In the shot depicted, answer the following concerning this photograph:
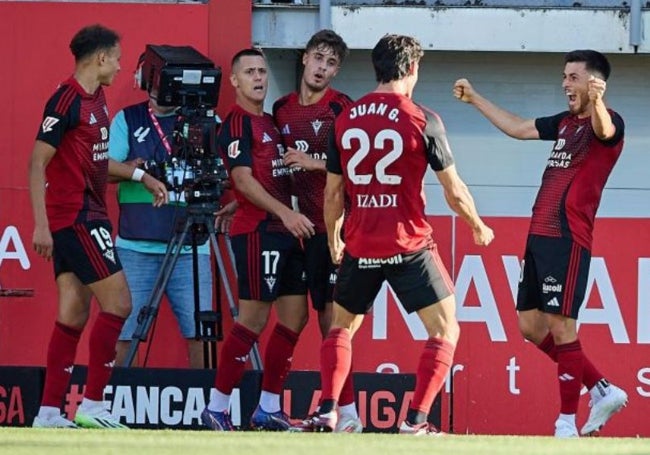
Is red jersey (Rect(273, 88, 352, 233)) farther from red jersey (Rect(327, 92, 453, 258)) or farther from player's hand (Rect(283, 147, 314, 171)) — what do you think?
red jersey (Rect(327, 92, 453, 258))

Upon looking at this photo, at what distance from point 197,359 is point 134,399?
30.2 inches

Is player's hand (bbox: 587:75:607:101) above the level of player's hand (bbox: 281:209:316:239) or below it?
above

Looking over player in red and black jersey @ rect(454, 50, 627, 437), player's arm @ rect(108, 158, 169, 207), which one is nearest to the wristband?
player's arm @ rect(108, 158, 169, 207)

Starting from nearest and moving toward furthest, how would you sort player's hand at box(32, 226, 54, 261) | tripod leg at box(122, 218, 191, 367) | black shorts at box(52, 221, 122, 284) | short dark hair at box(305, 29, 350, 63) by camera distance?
1. player's hand at box(32, 226, 54, 261)
2. black shorts at box(52, 221, 122, 284)
3. short dark hair at box(305, 29, 350, 63)
4. tripod leg at box(122, 218, 191, 367)

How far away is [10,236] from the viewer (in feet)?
39.0

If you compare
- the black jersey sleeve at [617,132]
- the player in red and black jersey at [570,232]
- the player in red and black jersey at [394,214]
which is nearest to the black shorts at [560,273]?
the player in red and black jersey at [570,232]

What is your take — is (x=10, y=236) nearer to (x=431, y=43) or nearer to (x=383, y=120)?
(x=431, y=43)

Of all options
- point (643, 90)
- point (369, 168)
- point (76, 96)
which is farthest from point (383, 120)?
point (643, 90)

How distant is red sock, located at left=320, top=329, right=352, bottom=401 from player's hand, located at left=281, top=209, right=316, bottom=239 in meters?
1.08

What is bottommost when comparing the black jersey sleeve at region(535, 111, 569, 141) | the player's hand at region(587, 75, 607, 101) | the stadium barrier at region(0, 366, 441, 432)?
the stadium barrier at region(0, 366, 441, 432)

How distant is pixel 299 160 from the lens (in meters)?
9.75

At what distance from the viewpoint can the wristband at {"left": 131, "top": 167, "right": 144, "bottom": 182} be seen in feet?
36.2

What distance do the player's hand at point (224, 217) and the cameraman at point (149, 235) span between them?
16.8 inches

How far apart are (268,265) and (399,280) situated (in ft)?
4.73
